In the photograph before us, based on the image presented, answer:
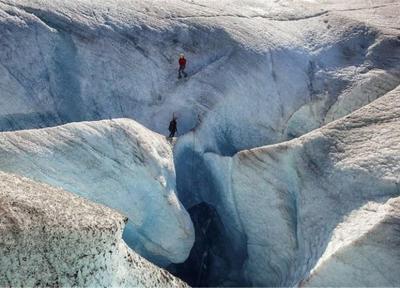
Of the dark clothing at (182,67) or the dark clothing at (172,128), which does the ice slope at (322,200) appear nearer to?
the dark clothing at (172,128)

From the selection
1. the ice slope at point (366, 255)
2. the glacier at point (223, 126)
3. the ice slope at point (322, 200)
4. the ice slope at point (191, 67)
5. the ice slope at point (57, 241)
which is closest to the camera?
the ice slope at point (57, 241)

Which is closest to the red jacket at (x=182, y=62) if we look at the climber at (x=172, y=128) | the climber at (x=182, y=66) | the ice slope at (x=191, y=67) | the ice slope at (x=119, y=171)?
the climber at (x=182, y=66)

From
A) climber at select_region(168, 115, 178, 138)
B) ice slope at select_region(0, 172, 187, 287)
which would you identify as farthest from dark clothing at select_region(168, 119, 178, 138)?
ice slope at select_region(0, 172, 187, 287)

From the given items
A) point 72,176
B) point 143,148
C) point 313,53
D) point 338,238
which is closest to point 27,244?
point 72,176

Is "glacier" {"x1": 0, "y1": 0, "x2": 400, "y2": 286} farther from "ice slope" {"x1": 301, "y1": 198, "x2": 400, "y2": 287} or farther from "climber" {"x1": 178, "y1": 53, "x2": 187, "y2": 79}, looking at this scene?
"climber" {"x1": 178, "y1": 53, "x2": 187, "y2": 79}

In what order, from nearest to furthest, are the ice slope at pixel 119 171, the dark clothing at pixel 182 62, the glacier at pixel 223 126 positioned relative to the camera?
the ice slope at pixel 119 171, the glacier at pixel 223 126, the dark clothing at pixel 182 62

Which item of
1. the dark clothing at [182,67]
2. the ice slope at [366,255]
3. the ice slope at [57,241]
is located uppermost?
the dark clothing at [182,67]
